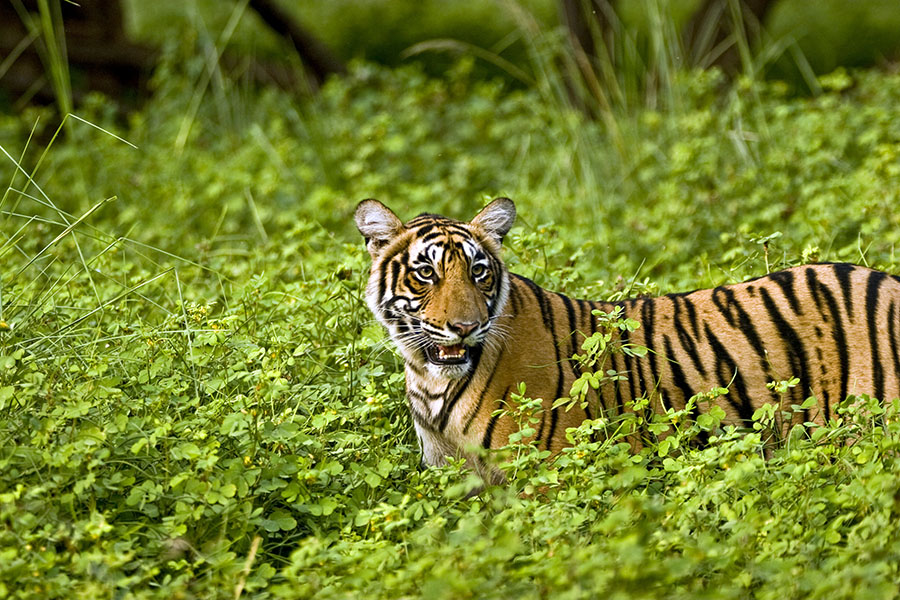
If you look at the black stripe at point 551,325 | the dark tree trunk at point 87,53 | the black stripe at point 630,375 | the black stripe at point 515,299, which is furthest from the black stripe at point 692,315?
the dark tree trunk at point 87,53

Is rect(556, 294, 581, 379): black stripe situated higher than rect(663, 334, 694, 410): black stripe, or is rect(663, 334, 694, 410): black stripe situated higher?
rect(556, 294, 581, 379): black stripe

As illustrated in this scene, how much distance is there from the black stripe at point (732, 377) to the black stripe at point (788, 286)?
26 cm

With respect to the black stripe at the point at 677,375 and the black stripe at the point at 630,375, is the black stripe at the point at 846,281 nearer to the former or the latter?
the black stripe at the point at 677,375

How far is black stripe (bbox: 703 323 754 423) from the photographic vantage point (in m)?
3.45

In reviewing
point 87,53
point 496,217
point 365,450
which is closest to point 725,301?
point 496,217

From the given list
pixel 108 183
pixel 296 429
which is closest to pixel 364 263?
pixel 296 429

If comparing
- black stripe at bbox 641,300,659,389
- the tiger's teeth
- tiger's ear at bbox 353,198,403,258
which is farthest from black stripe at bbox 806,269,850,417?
tiger's ear at bbox 353,198,403,258

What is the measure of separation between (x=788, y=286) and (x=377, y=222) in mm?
1362

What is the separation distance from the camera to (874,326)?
11.3 feet

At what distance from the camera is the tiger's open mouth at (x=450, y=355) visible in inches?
130

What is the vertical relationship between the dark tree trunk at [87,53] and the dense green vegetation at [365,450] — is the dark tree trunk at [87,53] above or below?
above

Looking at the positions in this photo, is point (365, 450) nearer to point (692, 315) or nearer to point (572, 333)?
point (572, 333)

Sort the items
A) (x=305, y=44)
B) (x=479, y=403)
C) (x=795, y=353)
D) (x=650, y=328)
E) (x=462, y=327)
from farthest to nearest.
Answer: (x=305, y=44), (x=650, y=328), (x=795, y=353), (x=479, y=403), (x=462, y=327)

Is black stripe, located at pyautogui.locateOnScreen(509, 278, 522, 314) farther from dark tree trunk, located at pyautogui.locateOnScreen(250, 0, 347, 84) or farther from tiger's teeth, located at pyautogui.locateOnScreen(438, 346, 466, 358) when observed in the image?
dark tree trunk, located at pyautogui.locateOnScreen(250, 0, 347, 84)
